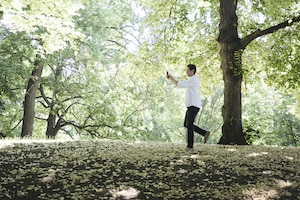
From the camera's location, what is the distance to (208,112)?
29250 millimetres

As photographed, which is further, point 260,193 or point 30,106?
point 30,106

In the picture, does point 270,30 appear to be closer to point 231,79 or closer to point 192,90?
point 231,79

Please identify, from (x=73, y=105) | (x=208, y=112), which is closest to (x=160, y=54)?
(x=73, y=105)

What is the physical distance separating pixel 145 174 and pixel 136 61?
9065 millimetres

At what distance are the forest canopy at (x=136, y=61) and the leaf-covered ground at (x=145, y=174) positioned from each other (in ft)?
12.3

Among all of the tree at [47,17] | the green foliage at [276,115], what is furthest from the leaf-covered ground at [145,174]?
the green foliage at [276,115]

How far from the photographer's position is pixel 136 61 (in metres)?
14.0

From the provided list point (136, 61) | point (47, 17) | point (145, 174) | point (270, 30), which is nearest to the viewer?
point (145, 174)

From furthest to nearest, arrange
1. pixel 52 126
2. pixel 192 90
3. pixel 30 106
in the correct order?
1. pixel 52 126
2. pixel 30 106
3. pixel 192 90

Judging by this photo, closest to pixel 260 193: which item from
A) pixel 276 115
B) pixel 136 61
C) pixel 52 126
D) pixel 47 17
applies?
pixel 47 17

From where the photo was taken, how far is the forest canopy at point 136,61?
10.6m

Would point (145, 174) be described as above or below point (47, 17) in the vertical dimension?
below

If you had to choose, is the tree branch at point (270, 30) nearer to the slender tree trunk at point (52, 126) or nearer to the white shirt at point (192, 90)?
the white shirt at point (192, 90)

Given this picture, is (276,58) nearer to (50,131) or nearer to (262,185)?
(262,185)
